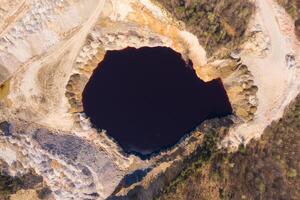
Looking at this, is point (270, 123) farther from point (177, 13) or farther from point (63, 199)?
point (63, 199)

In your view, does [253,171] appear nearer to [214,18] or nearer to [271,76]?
[271,76]

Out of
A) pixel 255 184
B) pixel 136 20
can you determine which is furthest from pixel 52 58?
pixel 255 184

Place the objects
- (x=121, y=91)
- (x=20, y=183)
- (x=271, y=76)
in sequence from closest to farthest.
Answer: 1. (x=271, y=76)
2. (x=20, y=183)
3. (x=121, y=91)

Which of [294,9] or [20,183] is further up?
[294,9]

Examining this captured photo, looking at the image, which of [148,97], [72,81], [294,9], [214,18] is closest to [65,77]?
[72,81]

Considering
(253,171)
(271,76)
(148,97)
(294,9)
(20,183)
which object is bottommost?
(253,171)

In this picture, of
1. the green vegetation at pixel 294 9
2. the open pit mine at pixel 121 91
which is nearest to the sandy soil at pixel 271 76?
the open pit mine at pixel 121 91
